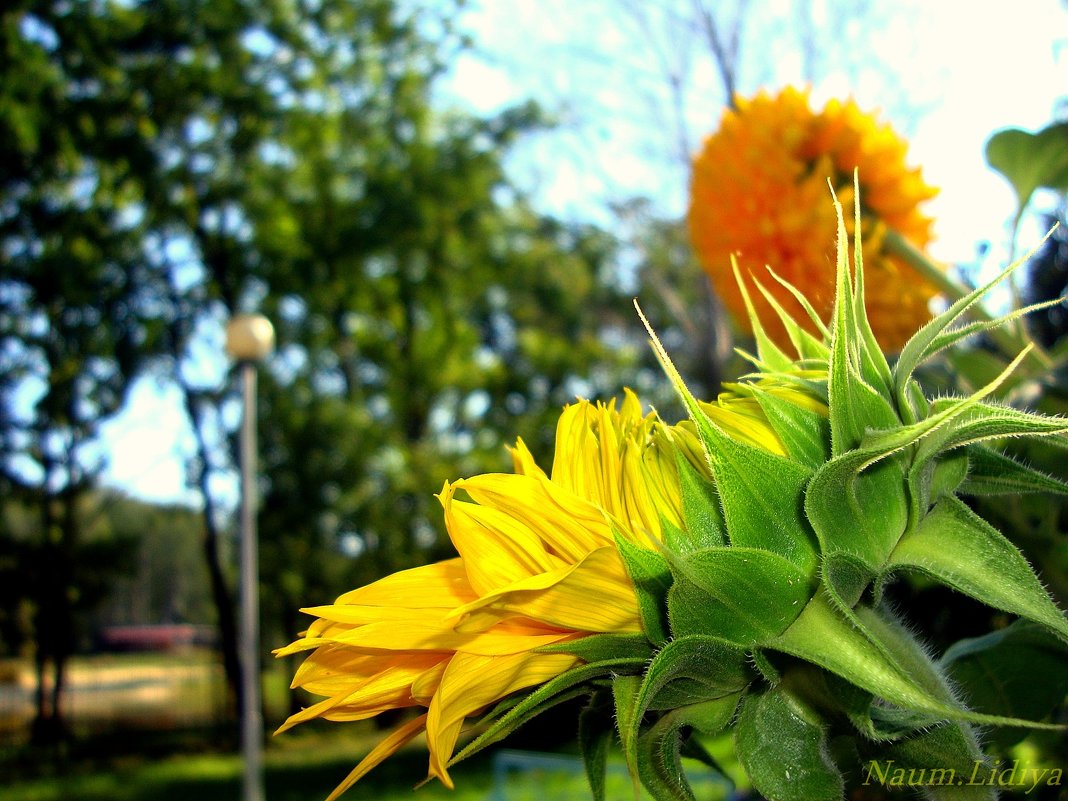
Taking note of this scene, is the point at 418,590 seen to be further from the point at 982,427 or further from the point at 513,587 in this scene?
the point at 982,427

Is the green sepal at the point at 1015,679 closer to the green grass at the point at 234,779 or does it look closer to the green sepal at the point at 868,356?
the green sepal at the point at 868,356

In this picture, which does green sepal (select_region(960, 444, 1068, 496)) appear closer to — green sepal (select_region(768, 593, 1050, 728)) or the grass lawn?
green sepal (select_region(768, 593, 1050, 728))

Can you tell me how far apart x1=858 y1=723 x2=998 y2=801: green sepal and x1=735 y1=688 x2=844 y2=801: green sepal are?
0.05 metres

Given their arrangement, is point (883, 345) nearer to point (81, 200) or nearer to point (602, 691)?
point (602, 691)

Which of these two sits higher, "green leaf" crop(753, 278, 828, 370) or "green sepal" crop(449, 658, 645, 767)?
"green leaf" crop(753, 278, 828, 370)

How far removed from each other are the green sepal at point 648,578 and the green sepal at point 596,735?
2.9 inches

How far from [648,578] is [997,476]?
7.0 inches

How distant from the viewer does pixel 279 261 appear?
12.4 m

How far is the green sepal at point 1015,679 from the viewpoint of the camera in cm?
57

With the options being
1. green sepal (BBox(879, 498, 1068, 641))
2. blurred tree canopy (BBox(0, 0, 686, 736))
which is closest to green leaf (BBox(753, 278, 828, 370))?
green sepal (BBox(879, 498, 1068, 641))

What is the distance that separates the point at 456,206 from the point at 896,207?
12652 mm

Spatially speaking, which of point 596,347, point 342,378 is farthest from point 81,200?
point 596,347

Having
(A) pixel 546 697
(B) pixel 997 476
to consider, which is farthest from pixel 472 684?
(B) pixel 997 476

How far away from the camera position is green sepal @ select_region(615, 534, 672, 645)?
0.38m
